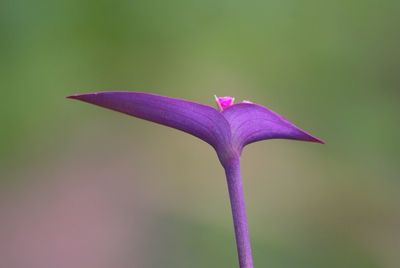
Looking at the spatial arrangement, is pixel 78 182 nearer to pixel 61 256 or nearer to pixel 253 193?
pixel 61 256

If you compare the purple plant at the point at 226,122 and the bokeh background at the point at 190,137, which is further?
the bokeh background at the point at 190,137

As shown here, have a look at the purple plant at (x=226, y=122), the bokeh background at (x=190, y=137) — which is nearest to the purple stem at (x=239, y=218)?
the purple plant at (x=226, y=122)

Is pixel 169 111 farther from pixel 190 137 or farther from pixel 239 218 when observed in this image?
pixel 190 137

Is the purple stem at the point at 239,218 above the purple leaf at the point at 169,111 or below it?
below

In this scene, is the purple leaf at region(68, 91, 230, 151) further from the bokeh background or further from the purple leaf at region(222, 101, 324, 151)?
the bokeh background

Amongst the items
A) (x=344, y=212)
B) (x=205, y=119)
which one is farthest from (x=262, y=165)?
(x=205, y=119)

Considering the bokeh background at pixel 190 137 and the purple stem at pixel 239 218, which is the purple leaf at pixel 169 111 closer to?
the purple stem at pixel 239 218

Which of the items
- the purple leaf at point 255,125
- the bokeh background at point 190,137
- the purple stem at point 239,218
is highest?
the bokeh background at point 190,137
